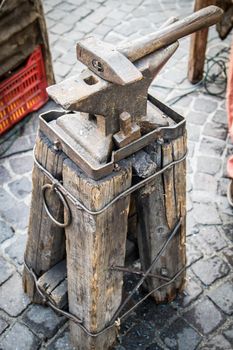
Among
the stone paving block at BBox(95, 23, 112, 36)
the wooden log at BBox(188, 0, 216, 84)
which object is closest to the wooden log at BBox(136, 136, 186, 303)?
the wooden log at BBox(188, 0, 216, 84)

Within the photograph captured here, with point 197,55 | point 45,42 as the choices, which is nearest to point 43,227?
point 45,42

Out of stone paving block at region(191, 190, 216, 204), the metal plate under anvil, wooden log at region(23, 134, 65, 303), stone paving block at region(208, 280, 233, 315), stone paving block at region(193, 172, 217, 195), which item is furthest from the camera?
stone paving block at region(193, 172, 217, 195)

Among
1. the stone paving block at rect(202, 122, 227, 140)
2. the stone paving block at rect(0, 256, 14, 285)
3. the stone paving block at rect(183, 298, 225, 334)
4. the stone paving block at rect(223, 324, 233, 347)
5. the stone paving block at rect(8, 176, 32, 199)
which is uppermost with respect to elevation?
the stone paving block at rect(8, 176, 32, 199)

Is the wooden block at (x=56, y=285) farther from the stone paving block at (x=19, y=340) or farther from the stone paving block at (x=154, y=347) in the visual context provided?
the stone paving block at (x=154, y=347)

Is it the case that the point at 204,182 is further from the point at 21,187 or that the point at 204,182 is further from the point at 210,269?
the point at 21,187

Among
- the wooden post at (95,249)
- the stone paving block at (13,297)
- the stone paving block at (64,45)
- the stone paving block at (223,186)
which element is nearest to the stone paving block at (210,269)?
the stone paving block at (223,186)

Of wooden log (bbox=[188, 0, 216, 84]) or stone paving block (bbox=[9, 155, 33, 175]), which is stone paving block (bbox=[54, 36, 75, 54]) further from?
stone paving block (bbox=[9, 155, 33, 175])

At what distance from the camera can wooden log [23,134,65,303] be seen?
256 cm

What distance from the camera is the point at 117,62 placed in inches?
83.3

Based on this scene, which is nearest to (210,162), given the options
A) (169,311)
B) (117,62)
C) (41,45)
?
(169,311)

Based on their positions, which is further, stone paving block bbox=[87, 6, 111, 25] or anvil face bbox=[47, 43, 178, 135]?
stone paving block bbox=[87, 6, 111, 25]

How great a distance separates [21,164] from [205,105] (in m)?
2.00

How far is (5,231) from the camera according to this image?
3.95 metres

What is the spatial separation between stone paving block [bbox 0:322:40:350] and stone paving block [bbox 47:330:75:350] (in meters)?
0.10
